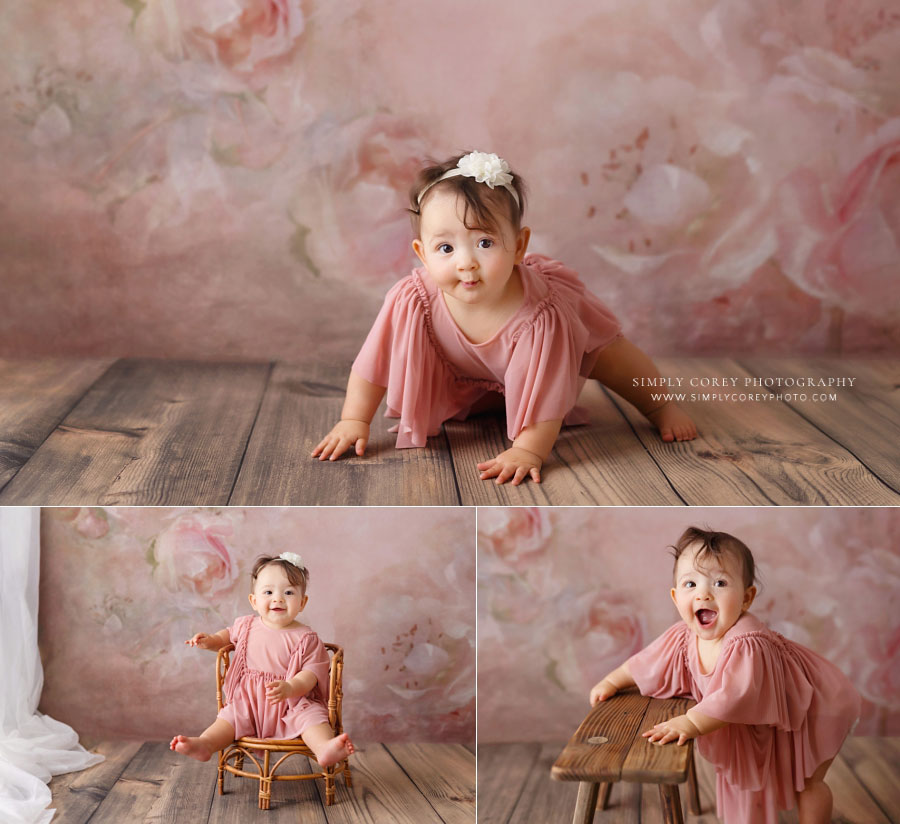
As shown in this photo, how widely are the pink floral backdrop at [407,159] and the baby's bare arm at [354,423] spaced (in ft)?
1.86

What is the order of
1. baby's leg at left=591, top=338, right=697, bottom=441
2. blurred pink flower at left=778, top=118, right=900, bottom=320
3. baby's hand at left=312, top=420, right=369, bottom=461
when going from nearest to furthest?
1. baby's hand at left=312, top=420, right=369, bottom=461
2. baby's leg at left=591, top=338, right=697, bottom=441
3. blurred pink flower at left=778, top=118, right=900, bottom=320

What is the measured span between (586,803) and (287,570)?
53 cm

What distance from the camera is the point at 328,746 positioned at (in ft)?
4.65

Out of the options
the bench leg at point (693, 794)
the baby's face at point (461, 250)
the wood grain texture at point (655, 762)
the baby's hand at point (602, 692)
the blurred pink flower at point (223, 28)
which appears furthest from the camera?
the blurred pink flower at point (223, 28)

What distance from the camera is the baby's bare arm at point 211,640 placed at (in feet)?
4.96

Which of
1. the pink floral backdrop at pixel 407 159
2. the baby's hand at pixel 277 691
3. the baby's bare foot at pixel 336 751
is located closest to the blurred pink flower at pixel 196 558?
the baby's hand at pixel 277 691

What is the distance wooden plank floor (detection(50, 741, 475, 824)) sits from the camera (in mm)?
1397

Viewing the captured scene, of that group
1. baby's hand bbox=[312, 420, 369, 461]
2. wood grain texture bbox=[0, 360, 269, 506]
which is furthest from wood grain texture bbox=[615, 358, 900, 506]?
wood grain texture bbox=[0, 360, 269, 506]

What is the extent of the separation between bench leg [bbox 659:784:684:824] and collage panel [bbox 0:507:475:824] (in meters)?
0.26

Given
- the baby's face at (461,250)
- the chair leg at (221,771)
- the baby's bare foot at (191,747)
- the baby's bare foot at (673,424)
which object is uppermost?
the baby's face at (461,250)

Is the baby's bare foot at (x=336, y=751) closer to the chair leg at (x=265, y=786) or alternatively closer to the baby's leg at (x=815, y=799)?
the chair leg at (x=265, y=786)

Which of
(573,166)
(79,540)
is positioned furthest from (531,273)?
(79,540)

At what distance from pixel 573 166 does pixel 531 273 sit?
622 mm

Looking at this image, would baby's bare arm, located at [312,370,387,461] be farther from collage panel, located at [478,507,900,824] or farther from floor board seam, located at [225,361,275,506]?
collage panel, located at [478,507,900,824]
